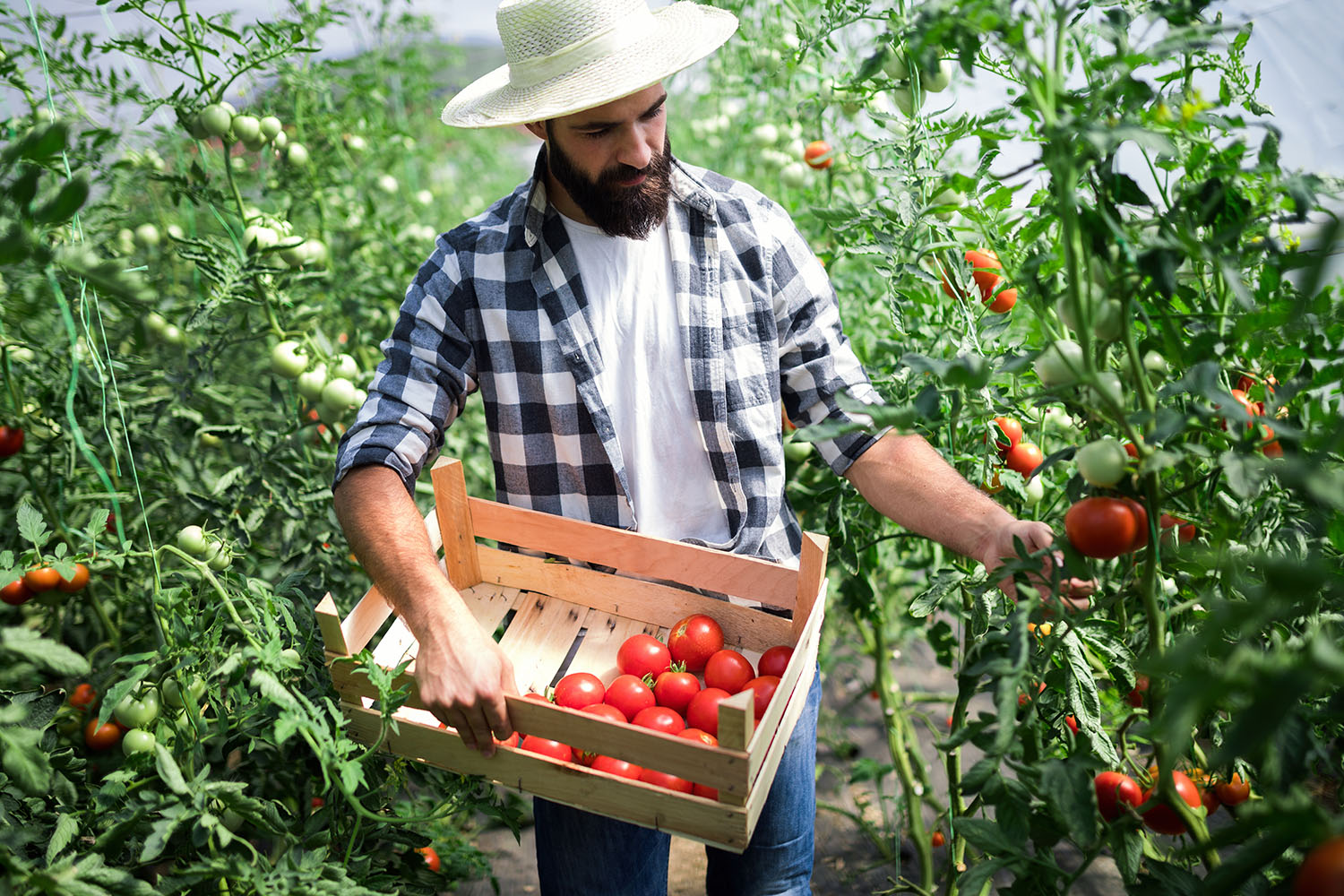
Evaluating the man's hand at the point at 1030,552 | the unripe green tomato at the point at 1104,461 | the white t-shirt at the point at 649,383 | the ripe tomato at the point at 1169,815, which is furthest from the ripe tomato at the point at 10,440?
the ripe tomato at the point at 1169,815

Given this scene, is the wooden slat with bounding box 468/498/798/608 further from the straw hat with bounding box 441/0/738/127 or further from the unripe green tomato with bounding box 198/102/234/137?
the unripe green tomato with bounding box 198/102/234/137

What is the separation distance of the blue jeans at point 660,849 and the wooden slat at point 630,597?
0.19 meters

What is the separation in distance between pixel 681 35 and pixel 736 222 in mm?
324

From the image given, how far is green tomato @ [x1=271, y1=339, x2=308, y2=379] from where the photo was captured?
69.7 inches

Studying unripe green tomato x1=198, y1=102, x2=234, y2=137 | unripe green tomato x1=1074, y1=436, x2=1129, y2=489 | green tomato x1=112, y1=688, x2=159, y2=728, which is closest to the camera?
unripe green tomato x1=1074, y1=436, x2=1129, y2=489

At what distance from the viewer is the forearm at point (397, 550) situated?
3.97 ft

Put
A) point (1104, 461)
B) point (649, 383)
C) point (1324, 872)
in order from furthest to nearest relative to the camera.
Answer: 1. point (649, 383)
2. point (1104, 461)
3. point (1324, 872)

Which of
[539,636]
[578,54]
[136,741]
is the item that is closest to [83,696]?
[136,741]

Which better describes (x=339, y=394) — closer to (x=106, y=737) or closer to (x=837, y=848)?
(x=106, y=737)

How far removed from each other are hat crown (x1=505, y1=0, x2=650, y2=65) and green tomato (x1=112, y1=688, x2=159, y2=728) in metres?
1.19

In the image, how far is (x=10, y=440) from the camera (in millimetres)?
1642

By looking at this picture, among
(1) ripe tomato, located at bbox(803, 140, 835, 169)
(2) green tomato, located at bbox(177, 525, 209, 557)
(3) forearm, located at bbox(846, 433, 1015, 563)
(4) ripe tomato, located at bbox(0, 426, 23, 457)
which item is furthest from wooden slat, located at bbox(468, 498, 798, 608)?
(1) ripe tomato, located at bbox(803, 140, 835, 169)

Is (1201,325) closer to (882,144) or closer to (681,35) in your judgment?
(882,144)

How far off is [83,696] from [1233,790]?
1.91 meters
